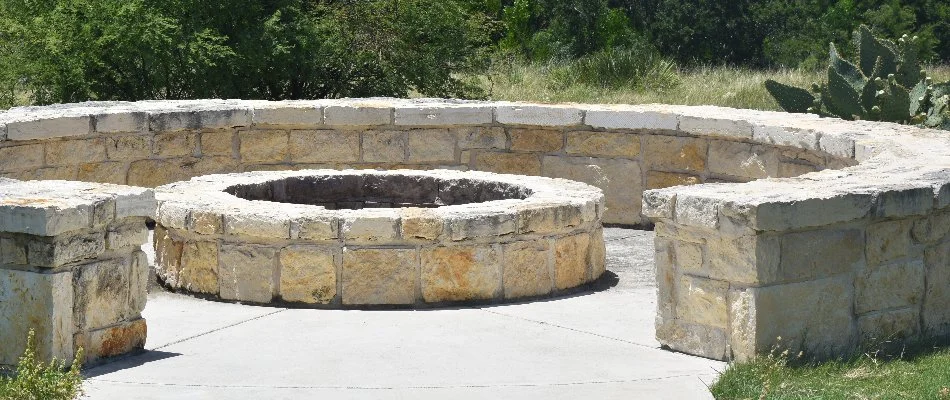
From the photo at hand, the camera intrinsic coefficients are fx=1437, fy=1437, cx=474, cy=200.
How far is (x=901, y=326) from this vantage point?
21.8 feet

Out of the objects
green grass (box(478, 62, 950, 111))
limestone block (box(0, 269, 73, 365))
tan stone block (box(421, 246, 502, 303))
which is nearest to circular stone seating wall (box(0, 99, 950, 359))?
tan stone block (box(421, 246, 502, 303))

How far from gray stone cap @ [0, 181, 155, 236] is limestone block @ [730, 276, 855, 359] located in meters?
Result: 2.61

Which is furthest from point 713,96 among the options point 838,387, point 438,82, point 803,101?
point 838,387

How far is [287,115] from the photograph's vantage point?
34.3 ft

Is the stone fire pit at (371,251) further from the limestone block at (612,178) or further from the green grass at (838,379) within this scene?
the limestone block at (612,178)

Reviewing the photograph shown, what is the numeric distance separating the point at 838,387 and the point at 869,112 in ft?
18.5

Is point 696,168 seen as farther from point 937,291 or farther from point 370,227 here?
point 937,291

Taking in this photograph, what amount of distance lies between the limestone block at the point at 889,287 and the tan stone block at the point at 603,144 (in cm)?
381

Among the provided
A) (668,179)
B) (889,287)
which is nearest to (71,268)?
(889,287)

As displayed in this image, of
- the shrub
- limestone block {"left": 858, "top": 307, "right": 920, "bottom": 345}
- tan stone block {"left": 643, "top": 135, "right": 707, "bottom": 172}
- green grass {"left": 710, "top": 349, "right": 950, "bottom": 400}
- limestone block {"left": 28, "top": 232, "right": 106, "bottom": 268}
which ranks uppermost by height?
limestone block {"left": 28, "top": 232, "right": 106, "bottom": 268}

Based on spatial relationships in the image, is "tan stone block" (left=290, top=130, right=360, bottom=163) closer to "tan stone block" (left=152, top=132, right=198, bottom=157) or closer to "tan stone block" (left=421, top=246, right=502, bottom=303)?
"tan stone block" (left=152, top=132, right=198, bottom=157)

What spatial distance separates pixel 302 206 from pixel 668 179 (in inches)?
129

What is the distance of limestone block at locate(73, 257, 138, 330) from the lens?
19.8ft

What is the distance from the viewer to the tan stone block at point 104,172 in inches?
391
